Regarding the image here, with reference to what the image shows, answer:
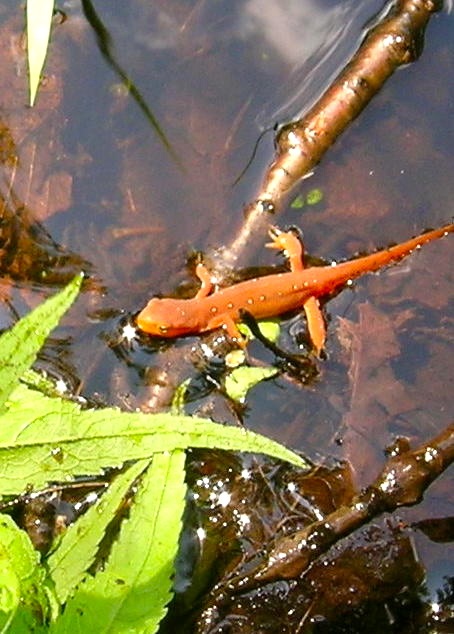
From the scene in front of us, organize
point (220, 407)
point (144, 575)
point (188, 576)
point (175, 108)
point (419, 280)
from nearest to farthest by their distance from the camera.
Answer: point (144, 575)
point (188, 576)
point (220, 407)
point (419, 280)
point (175, 108)

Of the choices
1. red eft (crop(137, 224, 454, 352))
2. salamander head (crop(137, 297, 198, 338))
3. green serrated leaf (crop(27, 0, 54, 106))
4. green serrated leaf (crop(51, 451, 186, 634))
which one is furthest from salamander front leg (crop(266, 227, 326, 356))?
green serrated leaf (crop(51, 451, 186, 634))

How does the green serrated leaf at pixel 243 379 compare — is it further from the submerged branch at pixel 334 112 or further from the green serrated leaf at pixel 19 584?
the green serrated leaf at pixel 19 584

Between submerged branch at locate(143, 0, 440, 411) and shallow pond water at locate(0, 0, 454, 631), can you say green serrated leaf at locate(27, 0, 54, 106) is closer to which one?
shallow pond water at locate(0, 0, 454, 631)

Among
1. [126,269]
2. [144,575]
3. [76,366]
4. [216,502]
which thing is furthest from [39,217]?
[144,575]

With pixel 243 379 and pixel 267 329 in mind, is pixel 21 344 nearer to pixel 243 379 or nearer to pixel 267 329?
pixel 243 379

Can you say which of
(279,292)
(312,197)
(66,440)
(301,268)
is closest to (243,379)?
(279,292)

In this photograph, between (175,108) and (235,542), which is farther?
(175,108)

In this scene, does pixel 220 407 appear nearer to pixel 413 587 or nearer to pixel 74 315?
pixel 74 315
